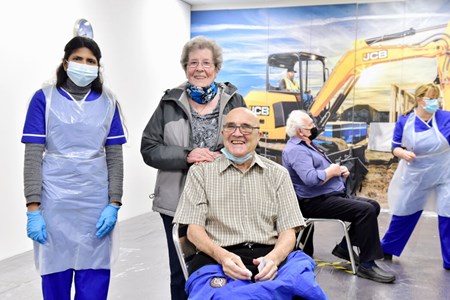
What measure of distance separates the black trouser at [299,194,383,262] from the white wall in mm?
1554

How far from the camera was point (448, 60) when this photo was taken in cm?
603

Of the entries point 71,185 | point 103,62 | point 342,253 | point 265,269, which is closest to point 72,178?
point 71,185

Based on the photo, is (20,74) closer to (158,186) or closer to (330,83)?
(158,186)

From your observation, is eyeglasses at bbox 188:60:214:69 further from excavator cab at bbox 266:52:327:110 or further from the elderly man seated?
excavator cab at bbox 266:52:327:110

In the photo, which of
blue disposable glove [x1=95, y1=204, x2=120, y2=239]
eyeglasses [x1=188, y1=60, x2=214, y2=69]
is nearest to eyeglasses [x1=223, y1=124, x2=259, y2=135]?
eyeglasses [x1=188, y1=60, x2=214, y2=69]

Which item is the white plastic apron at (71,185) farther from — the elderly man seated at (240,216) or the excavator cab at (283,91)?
the excavator cab at (283,91)

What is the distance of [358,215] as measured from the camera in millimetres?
3496

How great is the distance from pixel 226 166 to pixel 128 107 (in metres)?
3.62

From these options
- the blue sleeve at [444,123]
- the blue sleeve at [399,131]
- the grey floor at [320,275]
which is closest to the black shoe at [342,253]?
the grey floor at [320,275]

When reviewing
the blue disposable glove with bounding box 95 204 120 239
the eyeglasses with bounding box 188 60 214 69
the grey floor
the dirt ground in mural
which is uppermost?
the eyeglasses with bounding box 188 60 214 69

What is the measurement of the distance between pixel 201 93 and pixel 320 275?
2045mm

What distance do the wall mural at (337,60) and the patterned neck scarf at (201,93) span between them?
4.65m

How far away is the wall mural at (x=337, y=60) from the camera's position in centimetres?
616

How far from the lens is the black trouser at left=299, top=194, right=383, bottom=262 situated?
3475 mm
